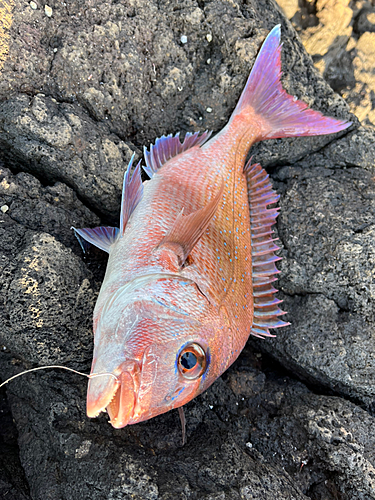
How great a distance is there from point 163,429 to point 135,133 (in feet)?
7.16

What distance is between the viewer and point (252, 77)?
2656mm

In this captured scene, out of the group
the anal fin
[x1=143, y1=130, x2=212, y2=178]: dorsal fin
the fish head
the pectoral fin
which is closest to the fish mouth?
the fish head

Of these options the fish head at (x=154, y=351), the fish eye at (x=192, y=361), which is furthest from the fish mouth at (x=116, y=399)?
the fish eye at (x=192, y=361)

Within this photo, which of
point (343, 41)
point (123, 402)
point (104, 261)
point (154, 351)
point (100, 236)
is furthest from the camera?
point (343, 41)

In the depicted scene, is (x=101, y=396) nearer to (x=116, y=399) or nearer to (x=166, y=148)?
(x=116, y=399)

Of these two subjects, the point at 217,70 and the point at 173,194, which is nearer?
the point at 173,194

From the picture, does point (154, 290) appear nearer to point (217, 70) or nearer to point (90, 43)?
point (90, 43)

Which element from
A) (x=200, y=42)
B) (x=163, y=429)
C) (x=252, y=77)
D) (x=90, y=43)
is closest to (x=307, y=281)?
(x=163, y=429)

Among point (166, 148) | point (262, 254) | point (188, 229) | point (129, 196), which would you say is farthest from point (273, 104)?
point (188, 229)

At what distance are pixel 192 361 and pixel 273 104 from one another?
215 centimetres

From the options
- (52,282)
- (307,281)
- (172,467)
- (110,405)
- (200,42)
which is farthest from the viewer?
(200,42)

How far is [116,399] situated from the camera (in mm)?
1329

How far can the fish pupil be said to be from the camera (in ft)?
4.83

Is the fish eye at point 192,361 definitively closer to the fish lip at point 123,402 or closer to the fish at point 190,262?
the fish at point 190,262
